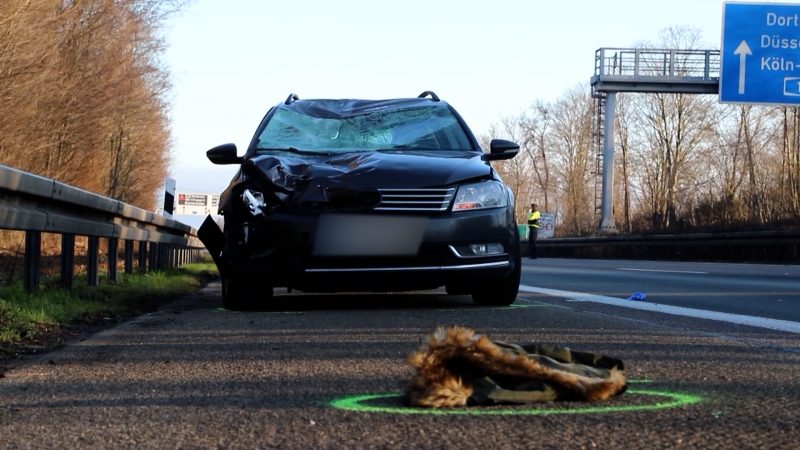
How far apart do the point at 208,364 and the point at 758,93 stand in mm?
19928

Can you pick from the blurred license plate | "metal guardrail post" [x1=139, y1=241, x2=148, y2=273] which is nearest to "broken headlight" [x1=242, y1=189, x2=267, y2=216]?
the blurred license plate

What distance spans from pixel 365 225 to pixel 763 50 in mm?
→ 17868

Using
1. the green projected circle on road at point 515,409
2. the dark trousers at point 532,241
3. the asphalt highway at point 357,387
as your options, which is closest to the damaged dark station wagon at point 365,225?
the asphalt highway at point 357,387

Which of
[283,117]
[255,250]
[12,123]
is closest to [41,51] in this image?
[12,123]

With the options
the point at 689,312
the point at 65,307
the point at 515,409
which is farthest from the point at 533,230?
the point at 515,409

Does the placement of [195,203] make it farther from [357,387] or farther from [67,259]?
[357,387]

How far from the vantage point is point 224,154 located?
278 inches

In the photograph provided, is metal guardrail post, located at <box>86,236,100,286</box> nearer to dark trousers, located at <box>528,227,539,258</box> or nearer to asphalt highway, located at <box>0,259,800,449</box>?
asphalt highway, located at <box>0,259,800,449</box>

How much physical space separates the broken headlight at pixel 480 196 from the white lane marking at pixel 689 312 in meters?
1.35

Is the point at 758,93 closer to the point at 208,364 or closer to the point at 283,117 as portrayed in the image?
the point at 283,117

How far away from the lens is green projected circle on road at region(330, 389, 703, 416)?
2.79m

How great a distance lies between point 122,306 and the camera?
698 cm

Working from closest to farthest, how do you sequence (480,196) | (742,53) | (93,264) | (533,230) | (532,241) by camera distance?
(480,196)
(93,264)
(742,53)
(532,241)
(533,230)

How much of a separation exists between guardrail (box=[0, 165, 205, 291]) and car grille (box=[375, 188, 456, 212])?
81.7 inches
